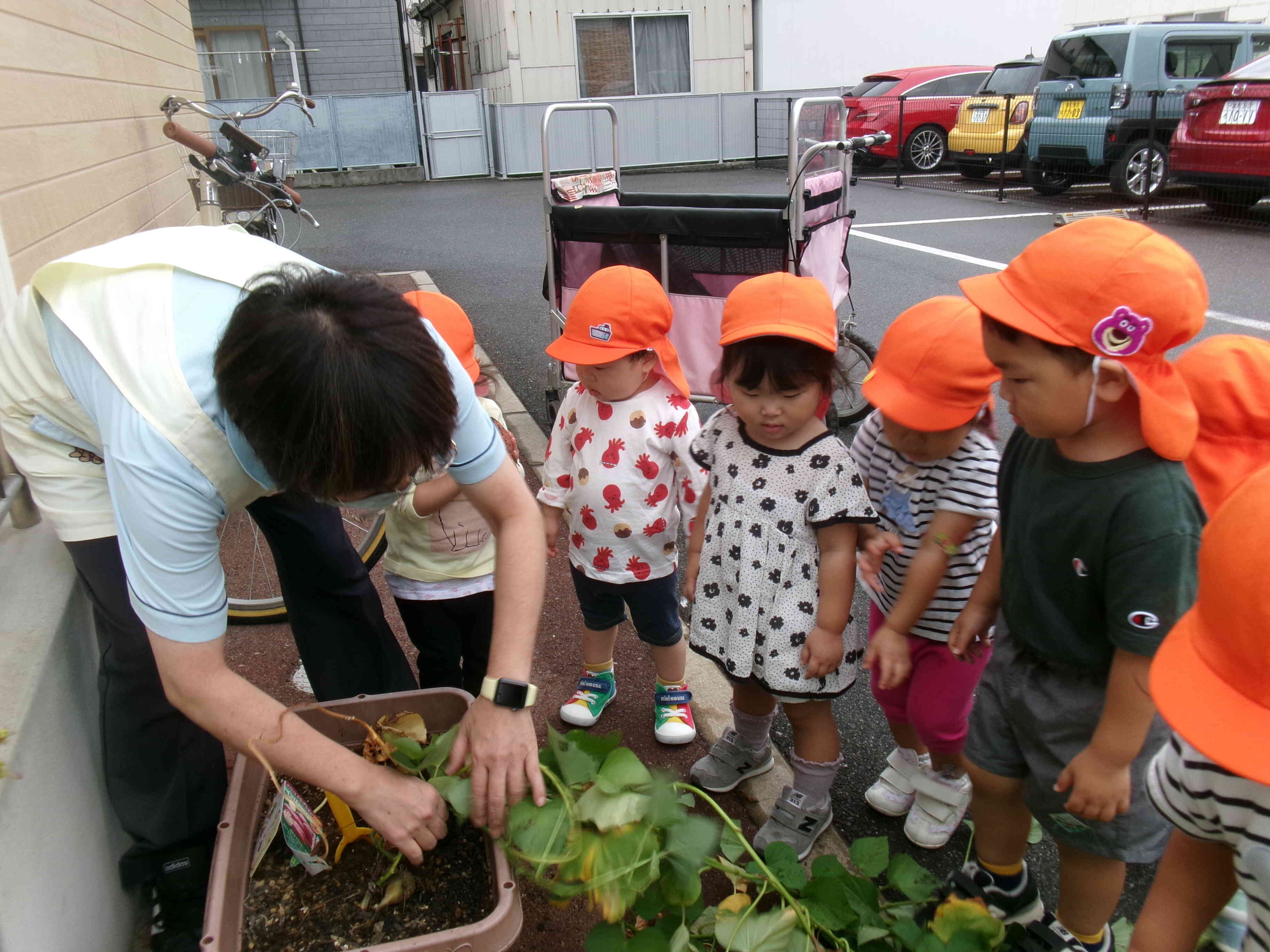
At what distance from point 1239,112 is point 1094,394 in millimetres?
10417

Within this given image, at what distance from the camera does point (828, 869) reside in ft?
5.76

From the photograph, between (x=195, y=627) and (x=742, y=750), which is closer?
(x=195, y=627)

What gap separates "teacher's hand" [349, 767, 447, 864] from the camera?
1.48 metres

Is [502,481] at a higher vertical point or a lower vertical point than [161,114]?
lower

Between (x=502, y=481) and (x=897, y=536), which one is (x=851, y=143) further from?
(x=502, y=481)

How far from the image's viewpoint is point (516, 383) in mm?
6094

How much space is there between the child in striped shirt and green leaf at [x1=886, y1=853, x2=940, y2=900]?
270 millimetres

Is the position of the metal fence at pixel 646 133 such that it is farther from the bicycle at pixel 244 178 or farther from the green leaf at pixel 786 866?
the green leaf at pixel 786 866

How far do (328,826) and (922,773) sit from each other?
1448 millimetres

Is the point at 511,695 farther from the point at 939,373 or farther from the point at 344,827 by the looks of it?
the point at 939,373

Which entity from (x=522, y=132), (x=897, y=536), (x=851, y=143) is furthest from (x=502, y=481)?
(x=522, y=132)

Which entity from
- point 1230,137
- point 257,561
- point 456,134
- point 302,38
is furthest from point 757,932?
point 302,38

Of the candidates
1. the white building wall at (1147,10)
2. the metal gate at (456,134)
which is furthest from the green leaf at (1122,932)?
the white building wall at (1147,10)

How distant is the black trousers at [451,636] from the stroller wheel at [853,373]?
270 centimetres
